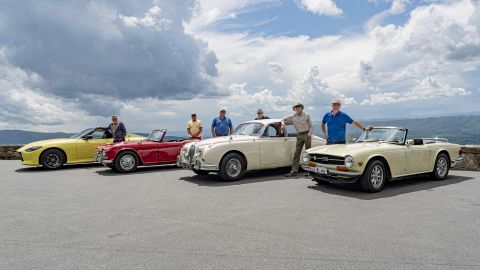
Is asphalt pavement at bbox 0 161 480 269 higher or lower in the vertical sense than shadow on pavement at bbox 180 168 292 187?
lower

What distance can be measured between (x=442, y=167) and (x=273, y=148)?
4265 millimetres

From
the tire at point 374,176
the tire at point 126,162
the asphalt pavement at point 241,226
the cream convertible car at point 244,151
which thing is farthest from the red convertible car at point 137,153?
the tire at point 374,176

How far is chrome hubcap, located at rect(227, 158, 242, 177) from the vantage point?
904 centimetres

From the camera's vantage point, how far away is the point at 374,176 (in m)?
7.32

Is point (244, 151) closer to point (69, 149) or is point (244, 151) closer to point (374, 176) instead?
point (374, 176)

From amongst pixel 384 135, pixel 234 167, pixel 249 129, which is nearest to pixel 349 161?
pixel 384 135

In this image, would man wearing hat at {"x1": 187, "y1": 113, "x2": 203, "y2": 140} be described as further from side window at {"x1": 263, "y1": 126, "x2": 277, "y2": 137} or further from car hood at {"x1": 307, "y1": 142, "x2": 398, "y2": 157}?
car hood at {"x1": 307, "y1": 142, "x2": 398, "y2": 157}

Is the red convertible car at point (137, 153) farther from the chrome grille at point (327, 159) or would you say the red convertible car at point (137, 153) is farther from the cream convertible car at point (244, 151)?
the chrome grille at point (327, 159)

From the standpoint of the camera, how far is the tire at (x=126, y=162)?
11070 millimetres

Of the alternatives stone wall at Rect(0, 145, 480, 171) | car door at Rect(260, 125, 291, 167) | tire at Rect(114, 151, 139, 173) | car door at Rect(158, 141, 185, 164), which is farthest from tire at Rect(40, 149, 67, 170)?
stone wall at Rect(0, 145, 480, 171)

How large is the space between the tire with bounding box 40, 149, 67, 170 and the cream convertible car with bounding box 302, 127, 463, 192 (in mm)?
8680

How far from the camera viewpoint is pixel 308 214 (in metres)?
5.52

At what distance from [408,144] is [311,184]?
2.36 meters

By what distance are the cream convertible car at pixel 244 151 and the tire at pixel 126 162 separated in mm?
2238
